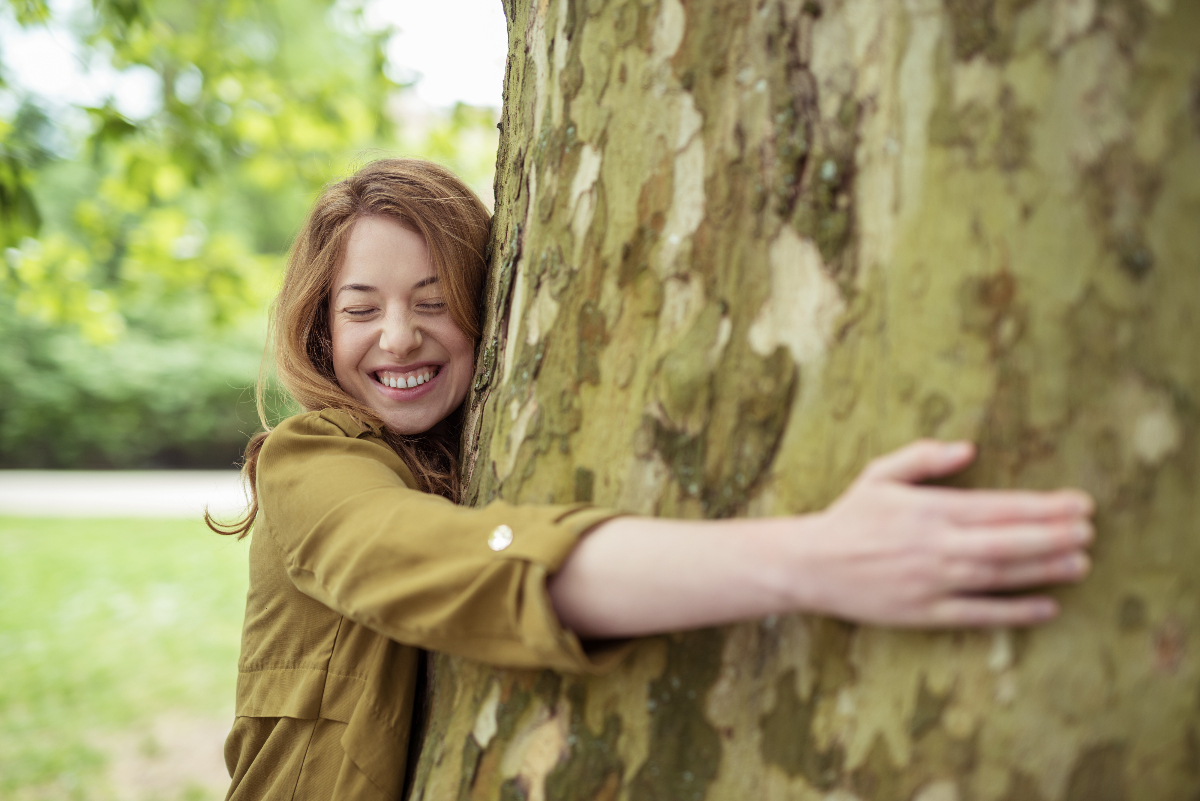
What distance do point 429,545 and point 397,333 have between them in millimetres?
788

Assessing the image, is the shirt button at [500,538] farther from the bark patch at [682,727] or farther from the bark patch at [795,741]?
the bark patch at [795,741]

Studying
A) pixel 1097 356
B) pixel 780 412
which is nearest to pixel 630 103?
pixel 780 412

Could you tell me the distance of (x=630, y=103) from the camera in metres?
1.34

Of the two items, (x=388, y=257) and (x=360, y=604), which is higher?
(x=388, y=257)

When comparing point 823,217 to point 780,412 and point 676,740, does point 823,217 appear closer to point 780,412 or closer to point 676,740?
point 780,412

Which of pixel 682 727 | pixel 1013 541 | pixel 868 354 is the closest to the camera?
pixel 1013 541

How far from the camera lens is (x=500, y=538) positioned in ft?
3.89

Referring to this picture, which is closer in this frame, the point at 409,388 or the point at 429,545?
the point at 429,545

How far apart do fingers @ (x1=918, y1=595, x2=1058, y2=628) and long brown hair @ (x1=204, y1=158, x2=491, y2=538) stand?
1098mm

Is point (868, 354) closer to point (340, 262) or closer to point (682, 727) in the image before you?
point (682, 727)

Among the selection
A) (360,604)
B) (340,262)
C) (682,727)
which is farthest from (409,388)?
(682,727)

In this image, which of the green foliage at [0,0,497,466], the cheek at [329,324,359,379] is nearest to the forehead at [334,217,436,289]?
the cheek at [329,324,359,379]

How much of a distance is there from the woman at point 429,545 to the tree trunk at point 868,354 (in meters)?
0.09

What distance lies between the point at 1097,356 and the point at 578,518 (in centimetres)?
66
